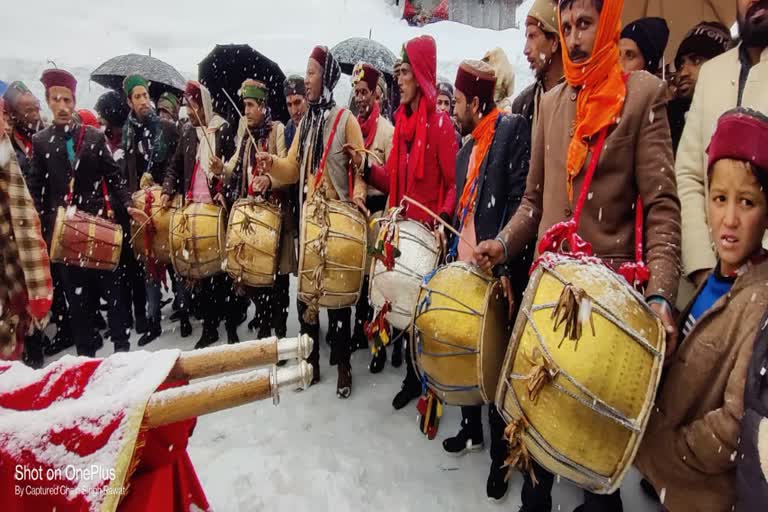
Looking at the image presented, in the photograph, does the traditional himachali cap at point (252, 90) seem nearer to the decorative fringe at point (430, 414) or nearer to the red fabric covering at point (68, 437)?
the decorative fringe at point (430, 414)

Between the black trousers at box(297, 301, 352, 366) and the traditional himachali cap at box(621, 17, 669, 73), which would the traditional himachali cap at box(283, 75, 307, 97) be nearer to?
the black trousers at box(297, 301, 352, 366)

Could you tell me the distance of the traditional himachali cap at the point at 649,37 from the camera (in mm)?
2738

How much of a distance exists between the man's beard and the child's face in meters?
0.80

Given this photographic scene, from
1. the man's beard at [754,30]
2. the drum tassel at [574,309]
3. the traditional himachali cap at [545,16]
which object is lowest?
the drum tassel at [574,309]

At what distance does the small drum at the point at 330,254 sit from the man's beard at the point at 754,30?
2250 millimetres

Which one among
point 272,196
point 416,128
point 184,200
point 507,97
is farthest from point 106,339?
point 507,97

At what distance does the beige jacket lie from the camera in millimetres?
1730

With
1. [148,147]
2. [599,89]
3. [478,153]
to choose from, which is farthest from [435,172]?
[148,147]

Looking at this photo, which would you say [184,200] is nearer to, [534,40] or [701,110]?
[534,40]

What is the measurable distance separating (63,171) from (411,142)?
10.1 ft

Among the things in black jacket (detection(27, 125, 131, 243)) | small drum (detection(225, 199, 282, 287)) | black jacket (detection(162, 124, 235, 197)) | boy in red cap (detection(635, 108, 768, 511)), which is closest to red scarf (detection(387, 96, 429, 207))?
small drum (detection(225, 199, 282, 287))

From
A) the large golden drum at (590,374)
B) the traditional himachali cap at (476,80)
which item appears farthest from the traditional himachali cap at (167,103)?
the large golden drum at (590,374)

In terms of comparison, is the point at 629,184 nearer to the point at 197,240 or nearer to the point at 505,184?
the point at 505,184

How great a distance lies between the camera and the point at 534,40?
8.93 feet
